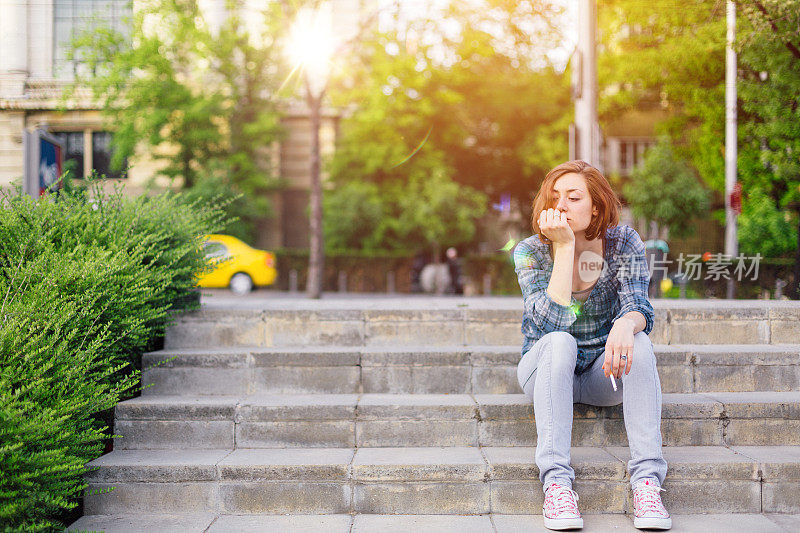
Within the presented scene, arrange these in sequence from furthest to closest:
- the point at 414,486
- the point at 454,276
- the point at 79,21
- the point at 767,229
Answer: the point at 454,276 → the point at 79,21 → the point at 767,229 → the point at 414,486

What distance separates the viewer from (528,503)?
3.13 m

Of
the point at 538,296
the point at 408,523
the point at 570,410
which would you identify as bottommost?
the point at 408,523

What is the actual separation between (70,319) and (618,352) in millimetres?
2837

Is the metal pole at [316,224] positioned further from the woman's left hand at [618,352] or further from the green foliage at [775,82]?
the woman's left hand at [618,352]

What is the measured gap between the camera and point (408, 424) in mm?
3566

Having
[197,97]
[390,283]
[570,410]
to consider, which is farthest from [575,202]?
[197,97]

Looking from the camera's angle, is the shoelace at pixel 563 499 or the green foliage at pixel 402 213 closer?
the shoelace at pixel 563 499

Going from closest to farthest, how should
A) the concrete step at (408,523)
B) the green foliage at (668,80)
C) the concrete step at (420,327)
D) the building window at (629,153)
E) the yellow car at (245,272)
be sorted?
the concrete step at (408,523)
the concrete step at (420,327)
the green foliage at (668,80)
the yellow car at (245,272)
the building window at (629,153)

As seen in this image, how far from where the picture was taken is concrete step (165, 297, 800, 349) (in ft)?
14.7

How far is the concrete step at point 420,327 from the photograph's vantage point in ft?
14.7

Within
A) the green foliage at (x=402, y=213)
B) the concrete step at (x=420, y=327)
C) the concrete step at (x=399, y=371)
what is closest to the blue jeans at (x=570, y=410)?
the concrete step at (x=399, y=371)

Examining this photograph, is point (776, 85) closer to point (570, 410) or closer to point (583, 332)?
point (583, 332)

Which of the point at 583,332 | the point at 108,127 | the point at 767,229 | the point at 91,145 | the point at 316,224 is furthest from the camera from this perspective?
the point at 91,145

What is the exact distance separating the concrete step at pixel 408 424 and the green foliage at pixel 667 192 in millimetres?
17318
